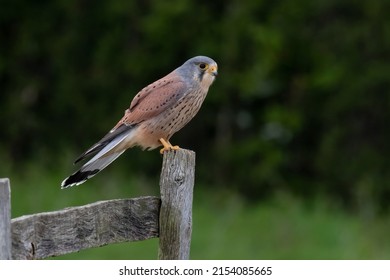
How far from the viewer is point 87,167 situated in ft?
16.3

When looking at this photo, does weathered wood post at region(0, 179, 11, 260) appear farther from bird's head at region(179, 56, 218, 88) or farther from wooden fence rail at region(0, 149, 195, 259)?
bird's head at region(179, 56, 218, 88)

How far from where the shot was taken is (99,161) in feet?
16.6

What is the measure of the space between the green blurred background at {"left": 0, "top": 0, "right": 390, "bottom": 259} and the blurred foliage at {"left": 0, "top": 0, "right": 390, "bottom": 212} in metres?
0.02

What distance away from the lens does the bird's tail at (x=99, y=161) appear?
15.9 feet

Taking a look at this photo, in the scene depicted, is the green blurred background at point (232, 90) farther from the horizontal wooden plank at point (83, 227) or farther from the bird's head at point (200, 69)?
the horizontal wooden plank at point (83, 227)

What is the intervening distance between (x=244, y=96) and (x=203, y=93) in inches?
281

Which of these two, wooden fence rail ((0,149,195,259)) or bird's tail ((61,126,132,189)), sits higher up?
bird's tail ((61,126,132,189))

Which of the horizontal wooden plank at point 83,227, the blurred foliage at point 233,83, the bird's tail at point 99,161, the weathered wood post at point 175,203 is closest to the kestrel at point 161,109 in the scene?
the bird's tail at point 99,161

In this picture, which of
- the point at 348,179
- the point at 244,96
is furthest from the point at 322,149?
the point at 244,96

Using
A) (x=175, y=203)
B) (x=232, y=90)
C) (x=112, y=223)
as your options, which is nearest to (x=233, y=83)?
(x=232, y=90)

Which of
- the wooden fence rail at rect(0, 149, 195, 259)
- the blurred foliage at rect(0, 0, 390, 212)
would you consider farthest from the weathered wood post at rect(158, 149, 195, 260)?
the blurred foliage at rect(0, 0, 390, 212)

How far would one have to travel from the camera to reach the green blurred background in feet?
40.7

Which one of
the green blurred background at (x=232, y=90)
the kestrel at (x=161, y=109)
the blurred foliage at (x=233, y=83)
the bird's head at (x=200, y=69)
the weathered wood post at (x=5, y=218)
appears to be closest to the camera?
the weathered wood post at (x=5, y=218)

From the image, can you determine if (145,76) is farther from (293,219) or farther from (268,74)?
(293,219)
